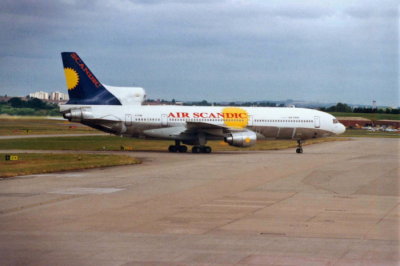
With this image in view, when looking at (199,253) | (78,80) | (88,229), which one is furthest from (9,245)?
(78,80)

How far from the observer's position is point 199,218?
20406 millimetres

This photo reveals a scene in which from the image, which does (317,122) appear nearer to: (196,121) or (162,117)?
(196,121)

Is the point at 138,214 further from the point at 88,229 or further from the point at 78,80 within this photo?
the point at 78,80

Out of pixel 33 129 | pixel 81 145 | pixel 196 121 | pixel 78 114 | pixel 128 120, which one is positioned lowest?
pixel 81 145

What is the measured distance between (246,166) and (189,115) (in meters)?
14.3

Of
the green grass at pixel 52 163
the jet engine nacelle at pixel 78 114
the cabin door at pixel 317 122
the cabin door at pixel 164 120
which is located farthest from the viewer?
the cabin door at pixel 317 122

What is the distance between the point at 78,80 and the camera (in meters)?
52.8

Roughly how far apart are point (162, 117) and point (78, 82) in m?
7.30

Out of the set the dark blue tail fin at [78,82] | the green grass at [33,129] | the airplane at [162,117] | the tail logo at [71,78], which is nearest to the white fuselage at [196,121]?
the airplane at [162,117]

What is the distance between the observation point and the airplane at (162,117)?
171 feet

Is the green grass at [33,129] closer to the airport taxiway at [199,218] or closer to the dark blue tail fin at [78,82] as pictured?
the dark blue tail fin at [78,82]

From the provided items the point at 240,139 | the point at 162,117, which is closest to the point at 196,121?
the point at 162,117

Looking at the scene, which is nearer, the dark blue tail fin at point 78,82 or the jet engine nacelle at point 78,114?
the jet engine nacelle at point 78,114

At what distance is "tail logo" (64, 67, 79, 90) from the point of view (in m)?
52.8
